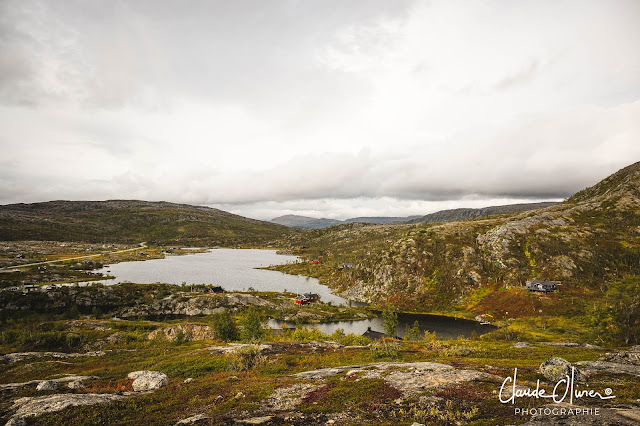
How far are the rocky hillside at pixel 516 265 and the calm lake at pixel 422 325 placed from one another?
33.0 feet

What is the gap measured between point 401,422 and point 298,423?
18.5 ft

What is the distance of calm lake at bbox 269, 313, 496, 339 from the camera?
10543 cm

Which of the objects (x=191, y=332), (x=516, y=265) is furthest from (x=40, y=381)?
(x=516, y=265)

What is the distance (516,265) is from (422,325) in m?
62.2

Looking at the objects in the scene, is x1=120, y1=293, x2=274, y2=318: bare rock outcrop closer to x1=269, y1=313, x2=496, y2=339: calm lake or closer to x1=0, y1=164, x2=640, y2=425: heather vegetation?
x1=0, y1=164, x2=640, y2=425: heather vegetation

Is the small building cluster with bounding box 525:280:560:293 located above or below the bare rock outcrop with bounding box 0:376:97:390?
below

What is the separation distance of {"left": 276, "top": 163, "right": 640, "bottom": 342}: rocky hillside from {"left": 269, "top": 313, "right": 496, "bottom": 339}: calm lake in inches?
396

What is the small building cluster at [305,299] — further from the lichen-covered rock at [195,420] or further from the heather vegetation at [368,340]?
the lichen-covered rock at [195,420]

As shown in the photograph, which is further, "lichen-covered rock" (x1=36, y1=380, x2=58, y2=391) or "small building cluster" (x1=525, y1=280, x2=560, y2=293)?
"small building cluster" (x1=525, y1=280, x2=560, y2=293)

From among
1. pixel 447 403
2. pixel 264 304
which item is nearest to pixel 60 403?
pixel 447 403

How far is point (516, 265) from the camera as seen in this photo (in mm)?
135875

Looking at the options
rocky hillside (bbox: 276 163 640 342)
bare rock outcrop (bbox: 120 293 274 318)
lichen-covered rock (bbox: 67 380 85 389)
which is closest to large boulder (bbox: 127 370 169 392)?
lichen-covered rock (bbox: 67 380 85 389)

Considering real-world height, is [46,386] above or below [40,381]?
above

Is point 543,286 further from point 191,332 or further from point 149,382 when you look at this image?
point 149,382
